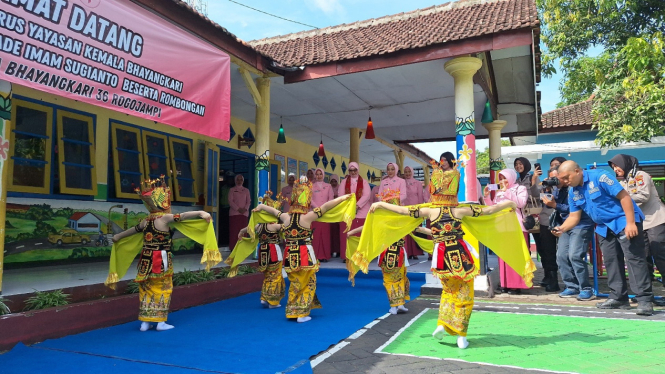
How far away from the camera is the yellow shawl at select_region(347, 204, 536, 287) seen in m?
3.92

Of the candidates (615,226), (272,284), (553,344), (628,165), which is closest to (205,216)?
(272,284)

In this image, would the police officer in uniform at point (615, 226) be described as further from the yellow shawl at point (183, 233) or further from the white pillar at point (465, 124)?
the yellow shawl at point (183, 233)

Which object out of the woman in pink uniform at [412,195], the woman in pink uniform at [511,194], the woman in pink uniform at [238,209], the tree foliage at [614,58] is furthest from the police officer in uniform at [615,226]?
the tree foliage at [614,58]

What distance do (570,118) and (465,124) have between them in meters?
11.3

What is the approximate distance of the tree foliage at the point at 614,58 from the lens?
10859 millimetres

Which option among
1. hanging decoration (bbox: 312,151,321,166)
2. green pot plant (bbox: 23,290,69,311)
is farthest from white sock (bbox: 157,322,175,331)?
hanging decoration (bbox: 312,151,321,166)

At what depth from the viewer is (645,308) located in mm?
4629

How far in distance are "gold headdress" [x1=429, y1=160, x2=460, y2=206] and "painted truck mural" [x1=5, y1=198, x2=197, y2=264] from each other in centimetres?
555

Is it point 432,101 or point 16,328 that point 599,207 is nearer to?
point 432,101

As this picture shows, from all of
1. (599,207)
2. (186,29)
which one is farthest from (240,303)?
(599,207)

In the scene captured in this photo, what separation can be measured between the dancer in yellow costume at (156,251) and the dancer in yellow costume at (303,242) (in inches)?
32.2

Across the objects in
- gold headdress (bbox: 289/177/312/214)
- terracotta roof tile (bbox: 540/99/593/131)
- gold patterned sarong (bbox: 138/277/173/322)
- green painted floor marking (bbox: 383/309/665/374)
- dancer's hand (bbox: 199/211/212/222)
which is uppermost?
terracotta roof tile (bbox: 540/99/593/131)

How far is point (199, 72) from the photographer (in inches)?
233

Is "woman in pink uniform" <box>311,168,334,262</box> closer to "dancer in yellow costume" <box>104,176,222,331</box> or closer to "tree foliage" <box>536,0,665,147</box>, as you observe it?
"dancer in yellow costume" <box>104,176,222,331</box>
